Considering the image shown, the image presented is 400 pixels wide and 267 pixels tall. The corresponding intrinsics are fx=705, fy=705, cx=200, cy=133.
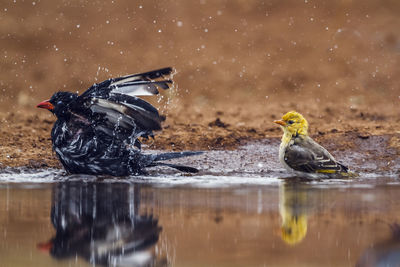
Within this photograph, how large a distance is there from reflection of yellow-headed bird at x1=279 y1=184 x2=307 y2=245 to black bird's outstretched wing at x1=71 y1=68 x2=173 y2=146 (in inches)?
69.0

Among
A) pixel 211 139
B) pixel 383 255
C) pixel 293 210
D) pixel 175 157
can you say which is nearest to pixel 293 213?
pixel 293 210

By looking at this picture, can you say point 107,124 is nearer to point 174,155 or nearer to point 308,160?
point 174,155

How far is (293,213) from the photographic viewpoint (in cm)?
545

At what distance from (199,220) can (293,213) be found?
29.9 inches

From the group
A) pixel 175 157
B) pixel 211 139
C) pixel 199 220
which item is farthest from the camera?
pixel 211 139

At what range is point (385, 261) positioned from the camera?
397 cm

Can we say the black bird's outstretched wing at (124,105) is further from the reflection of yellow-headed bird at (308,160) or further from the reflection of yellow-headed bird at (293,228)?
the reflection of yellow-headed bird at (293,228)

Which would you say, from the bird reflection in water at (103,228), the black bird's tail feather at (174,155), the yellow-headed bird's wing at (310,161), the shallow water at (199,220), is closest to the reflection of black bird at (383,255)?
the shallow water at (199,220)

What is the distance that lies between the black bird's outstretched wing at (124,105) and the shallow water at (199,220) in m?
0.57

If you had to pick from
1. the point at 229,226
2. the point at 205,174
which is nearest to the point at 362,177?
the point at 205,174

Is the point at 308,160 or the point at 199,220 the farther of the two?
the point at 308,160

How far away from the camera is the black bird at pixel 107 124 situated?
25.0 feet

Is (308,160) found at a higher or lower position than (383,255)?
higher

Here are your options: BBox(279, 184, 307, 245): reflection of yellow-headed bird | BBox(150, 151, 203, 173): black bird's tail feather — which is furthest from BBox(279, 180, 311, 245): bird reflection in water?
BBox(150, 151, 203, 173): black bird's tail feather
